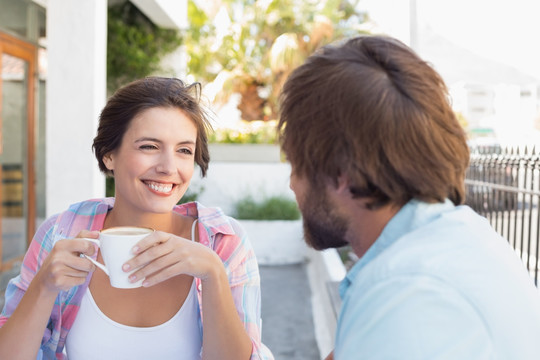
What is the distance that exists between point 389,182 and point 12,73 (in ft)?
18.5

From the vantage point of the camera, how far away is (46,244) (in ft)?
5.23

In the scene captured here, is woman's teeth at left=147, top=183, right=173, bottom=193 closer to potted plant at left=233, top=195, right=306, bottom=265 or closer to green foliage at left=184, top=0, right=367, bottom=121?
potted plant at left=233, top=195, right=306, bottom=265

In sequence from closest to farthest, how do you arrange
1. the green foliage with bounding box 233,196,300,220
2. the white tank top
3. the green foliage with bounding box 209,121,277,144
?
the white tank top → the green foliage with bounding box 233,196,300,220 → the green foliage with bounding box 209,121,277,144

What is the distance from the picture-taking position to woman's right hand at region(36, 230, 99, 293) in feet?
4.07

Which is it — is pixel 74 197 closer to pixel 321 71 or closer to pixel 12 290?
pixel 12 290

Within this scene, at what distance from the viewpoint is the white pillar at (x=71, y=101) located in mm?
4602

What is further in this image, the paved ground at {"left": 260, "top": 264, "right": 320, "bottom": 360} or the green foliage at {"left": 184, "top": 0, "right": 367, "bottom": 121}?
the green foliage at {"left": 184, "top": 0, "right": 367, "bottom": 121}

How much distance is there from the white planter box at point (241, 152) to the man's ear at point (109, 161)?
8.07m

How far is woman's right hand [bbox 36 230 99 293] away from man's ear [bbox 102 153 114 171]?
0.49 meters

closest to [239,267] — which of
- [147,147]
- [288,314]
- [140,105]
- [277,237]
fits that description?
[147,147]

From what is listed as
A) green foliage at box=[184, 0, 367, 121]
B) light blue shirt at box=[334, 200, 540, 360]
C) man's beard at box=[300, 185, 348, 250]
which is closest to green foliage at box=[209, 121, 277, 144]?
green foliage at box=[184, 0, 367, 121]

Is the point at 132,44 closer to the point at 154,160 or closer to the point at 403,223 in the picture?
the point at 154,160

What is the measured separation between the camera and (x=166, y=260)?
3.88 ft

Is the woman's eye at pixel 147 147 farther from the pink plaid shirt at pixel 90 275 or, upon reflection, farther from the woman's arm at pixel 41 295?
the woman's arm at pixel 41 295
